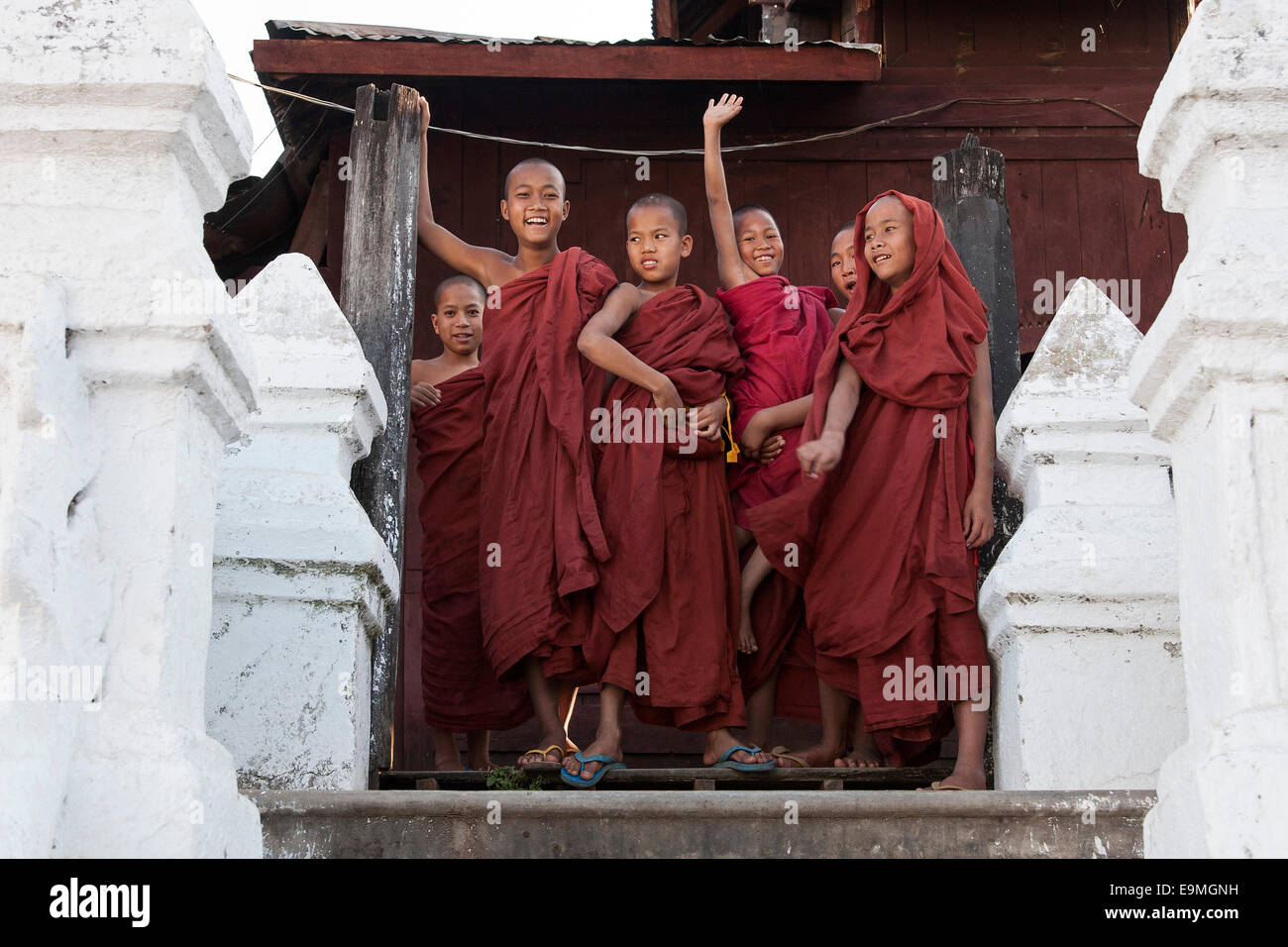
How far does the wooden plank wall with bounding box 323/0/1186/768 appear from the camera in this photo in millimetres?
8320

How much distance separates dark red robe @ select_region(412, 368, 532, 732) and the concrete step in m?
1.84

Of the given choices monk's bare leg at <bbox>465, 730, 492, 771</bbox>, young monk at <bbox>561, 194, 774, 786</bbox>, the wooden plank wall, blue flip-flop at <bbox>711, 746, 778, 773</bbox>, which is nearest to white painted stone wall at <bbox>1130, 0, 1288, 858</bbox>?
blue flip-flop at <bbox>711, 746, 778, 773</bbox>

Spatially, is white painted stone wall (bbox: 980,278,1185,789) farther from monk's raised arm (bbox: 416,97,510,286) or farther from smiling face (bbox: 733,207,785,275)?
monk's raised arm (bbox: 416,97,510,286)

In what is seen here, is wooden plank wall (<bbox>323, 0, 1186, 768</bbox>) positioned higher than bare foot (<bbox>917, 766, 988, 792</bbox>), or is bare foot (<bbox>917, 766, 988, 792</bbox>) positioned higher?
wooden plank wall (<bbox>323, 0, 1186, 768</bbox>)

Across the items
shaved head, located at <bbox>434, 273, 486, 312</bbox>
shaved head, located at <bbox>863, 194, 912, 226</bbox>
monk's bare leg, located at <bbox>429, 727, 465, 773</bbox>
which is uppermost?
shaved head, located at <bbox>434, 273, 486, 312</bbox>

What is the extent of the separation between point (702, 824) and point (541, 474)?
1.65 metres

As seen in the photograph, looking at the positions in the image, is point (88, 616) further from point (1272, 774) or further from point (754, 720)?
point (754, 720)

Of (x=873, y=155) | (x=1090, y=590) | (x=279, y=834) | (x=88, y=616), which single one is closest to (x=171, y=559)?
(x=88, y=616)

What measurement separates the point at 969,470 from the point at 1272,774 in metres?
1.97

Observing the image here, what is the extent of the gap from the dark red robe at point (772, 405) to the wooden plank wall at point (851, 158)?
2977 mm

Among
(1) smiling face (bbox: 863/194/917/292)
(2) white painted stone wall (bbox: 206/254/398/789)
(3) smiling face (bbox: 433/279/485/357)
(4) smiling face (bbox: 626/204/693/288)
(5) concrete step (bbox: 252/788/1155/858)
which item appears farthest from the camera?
(3) smiling face (bbox: 433/279/485/357)

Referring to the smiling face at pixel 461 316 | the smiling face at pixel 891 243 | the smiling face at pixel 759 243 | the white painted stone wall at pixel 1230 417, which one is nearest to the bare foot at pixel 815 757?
the smiling face at pixel 891 243

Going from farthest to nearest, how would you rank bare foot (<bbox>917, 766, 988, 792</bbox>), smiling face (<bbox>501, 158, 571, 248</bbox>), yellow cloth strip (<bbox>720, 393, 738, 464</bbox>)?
smiling face (<bbox>501, 158, 571, 248</bbox>), yellow cloth strip (<bbox>720, 393, 738, 464</bbox>), bare foot (<bbox>917, 766, 988, 792</bbox>)

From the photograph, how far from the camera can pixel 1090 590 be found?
389 centimetres
